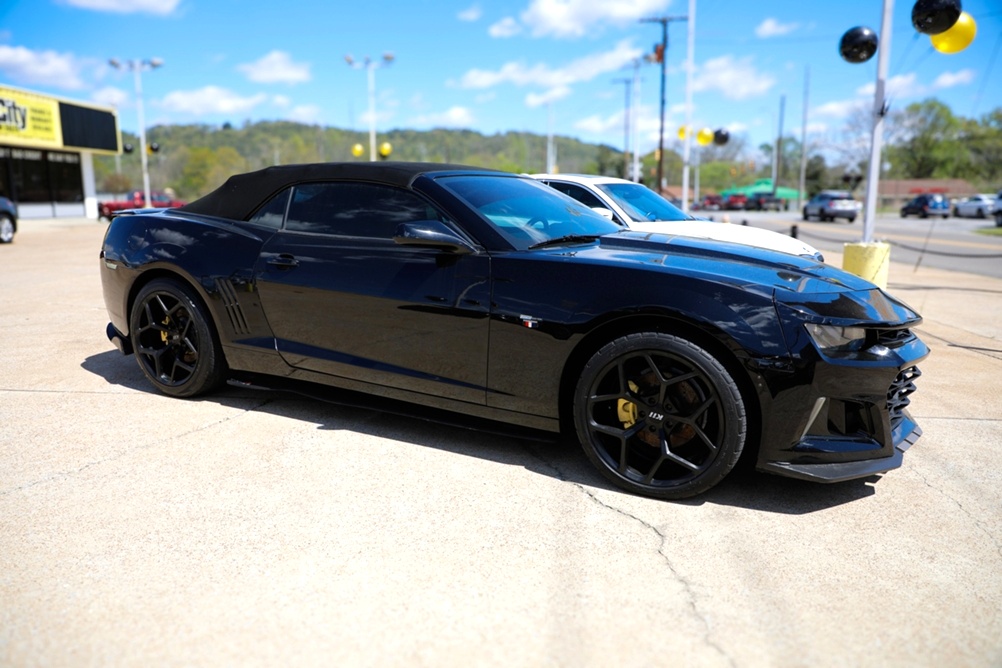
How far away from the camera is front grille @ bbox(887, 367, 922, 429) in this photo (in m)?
3.18

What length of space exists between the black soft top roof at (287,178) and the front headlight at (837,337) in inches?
81.7

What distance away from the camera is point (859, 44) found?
926 cm

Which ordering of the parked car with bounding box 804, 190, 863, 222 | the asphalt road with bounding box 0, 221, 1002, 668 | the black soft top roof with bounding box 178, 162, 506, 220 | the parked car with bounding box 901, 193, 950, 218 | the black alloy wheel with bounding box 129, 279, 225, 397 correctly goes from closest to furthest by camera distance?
the asphalt road with bounding box 0, 221, 1002, 668 → the black soft top roof with bounding box 178, 162, 506, 220 → the black alloy wheel with bounding box 129, 279, 225, 397 → the parked car with bounding box 804, 190, 863, 222 → the parked car with bounding box 901, 193, 950, 218

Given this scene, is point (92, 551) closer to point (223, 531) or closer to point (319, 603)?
point (223, 531)

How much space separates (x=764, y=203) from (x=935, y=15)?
52517mm

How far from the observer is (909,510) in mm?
3205

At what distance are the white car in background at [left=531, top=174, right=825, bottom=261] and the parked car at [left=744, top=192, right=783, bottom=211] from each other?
2060 inches

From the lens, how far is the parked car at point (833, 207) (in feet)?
124

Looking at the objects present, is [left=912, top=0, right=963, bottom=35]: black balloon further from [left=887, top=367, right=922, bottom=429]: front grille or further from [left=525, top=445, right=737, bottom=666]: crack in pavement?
[left=525, top=445, right=737, bottom=666]: crack in pavement

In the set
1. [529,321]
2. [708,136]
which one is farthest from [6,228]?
[708,136]

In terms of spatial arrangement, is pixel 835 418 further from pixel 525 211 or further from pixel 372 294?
pixel 372 294

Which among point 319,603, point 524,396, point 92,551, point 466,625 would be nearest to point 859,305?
point 524,396

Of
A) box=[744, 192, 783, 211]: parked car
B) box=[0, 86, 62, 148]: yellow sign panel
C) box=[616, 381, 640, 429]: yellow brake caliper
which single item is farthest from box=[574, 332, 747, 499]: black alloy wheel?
box=[744, 192, 783, 211]: parked car

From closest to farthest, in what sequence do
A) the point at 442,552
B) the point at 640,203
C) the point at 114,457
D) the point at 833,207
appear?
1. the point at 442,552
2. the point at 114,457
3. the point at 640,203
4. the point at 833,207
